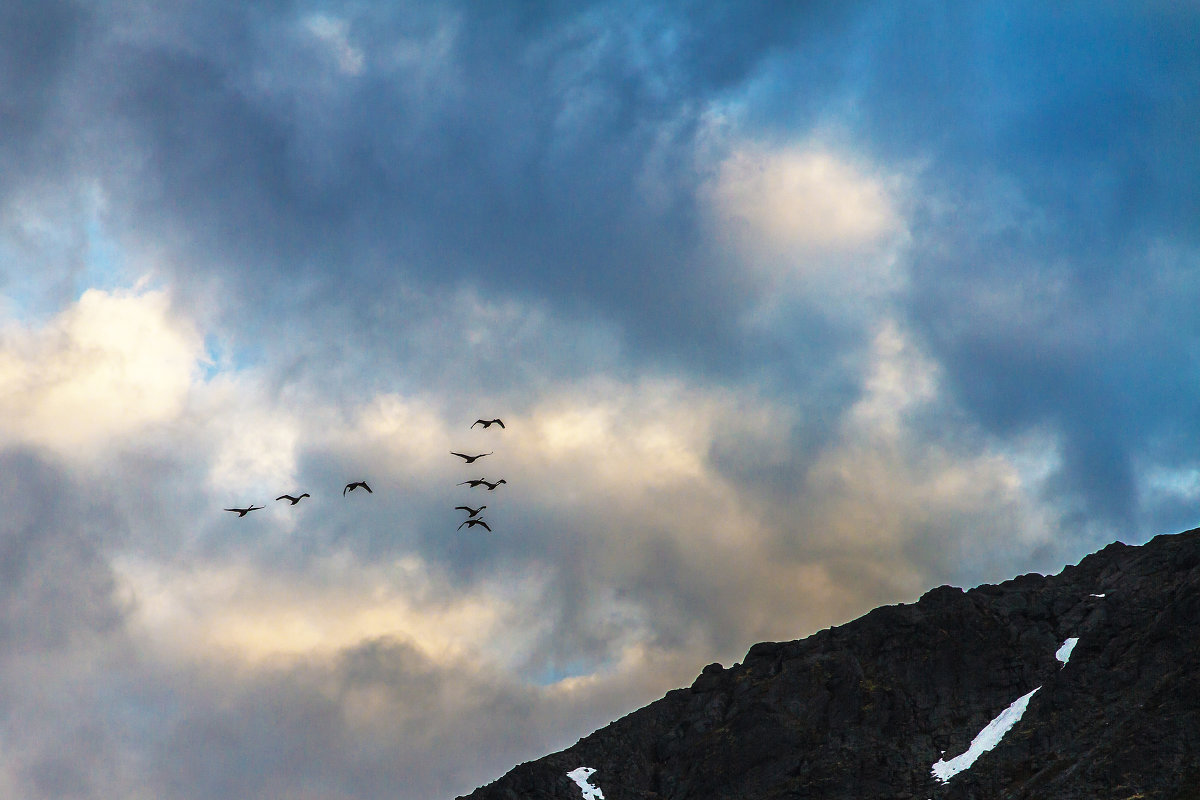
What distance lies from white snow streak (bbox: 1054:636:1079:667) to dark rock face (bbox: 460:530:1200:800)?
101 centimetres

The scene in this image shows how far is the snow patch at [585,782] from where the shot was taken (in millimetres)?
188500

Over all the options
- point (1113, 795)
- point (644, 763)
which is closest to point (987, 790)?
point (1113, 795)

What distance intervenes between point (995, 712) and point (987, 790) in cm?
2442

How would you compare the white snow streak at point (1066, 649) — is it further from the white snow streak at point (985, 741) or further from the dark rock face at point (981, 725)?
the white snow streak at point (985, 741)

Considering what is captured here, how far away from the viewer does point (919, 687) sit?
19225 cm

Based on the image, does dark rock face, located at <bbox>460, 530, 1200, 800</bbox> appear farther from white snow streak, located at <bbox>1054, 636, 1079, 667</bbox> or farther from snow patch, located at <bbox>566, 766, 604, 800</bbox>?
snow patch, located at <bbox>566, 766, 604, 800</bbox>

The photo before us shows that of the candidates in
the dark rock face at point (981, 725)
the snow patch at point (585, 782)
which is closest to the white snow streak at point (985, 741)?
the dark rock face at point (981, 725)

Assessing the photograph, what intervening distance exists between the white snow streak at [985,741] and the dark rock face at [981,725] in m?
1.57

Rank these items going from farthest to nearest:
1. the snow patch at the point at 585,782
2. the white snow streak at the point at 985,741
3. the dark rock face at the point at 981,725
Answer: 1. the snow patch at the point at 585,782
2. the white snow streak at the point at 985,741
3. the dark rock face at the point at 981,725

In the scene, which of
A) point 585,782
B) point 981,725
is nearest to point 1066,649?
point 981,725

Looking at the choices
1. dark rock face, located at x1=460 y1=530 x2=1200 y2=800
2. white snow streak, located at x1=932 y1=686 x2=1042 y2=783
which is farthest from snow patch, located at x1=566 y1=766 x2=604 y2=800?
white snow streak, located at x1=932 y1=686 x2=1042 y2=783

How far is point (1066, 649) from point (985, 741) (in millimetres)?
25376

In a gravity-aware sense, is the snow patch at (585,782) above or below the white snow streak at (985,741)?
above

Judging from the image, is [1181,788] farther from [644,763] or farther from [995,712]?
[644,763]
